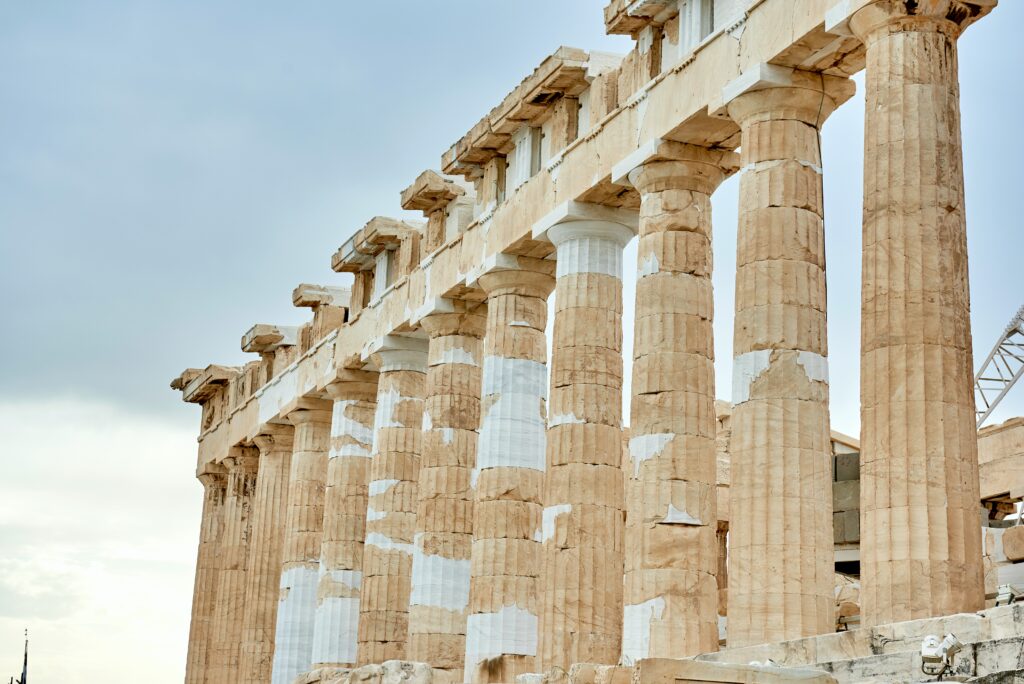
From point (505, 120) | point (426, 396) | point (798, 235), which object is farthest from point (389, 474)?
point (798, 235)

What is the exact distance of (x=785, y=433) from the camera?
24.3 metres

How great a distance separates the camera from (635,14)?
29625 mm

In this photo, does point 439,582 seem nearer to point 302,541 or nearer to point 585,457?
point 585,457

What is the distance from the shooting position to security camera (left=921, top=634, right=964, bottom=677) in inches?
679

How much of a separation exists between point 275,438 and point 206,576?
8.62 meters

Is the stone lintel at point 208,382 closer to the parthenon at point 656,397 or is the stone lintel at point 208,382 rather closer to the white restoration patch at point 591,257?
the parthenon at point 656,397

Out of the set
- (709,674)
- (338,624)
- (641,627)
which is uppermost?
(338,624)

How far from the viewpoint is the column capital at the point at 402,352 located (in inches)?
1582

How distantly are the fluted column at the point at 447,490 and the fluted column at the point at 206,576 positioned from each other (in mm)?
19193

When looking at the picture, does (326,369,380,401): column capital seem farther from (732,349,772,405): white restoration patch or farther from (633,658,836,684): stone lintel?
(633,658,836,684): stone lintel

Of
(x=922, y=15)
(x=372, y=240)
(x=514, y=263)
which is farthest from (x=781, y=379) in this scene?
(x=372, y=240)

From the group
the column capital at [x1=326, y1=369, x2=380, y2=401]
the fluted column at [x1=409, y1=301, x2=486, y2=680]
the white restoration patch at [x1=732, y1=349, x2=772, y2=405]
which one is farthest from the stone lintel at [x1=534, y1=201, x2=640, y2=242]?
the column capital at [x1=326, y1=369, x2=380, y2=401]

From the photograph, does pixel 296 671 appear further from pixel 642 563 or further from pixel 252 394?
pixel 642 563

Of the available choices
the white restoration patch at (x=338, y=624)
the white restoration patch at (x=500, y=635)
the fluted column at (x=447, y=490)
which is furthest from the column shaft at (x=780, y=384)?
the white restoration patch at (x=338, y=624)
